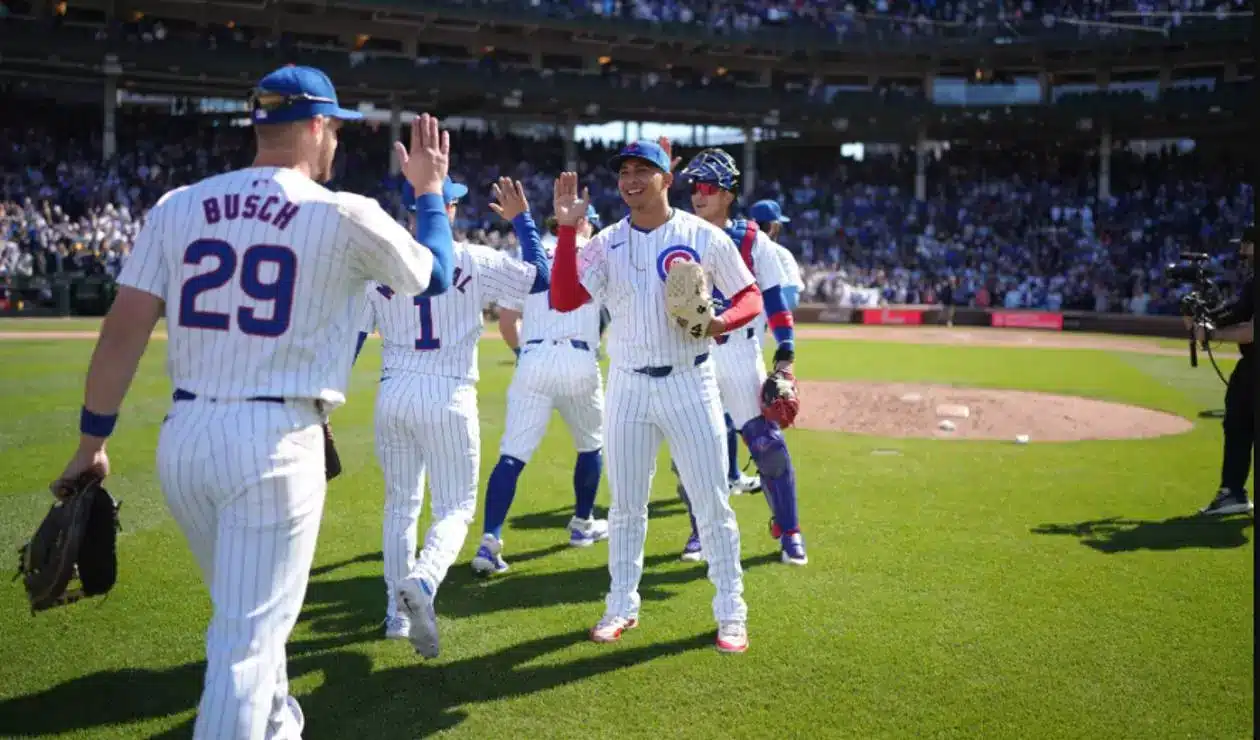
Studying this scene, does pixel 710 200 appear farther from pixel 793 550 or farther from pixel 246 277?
pixel 246 277

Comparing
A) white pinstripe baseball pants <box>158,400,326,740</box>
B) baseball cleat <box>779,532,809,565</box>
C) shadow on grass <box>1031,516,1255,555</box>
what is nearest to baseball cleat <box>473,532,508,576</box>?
baseball cleat <box>779,532,809,565</box>

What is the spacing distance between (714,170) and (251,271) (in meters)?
3.64

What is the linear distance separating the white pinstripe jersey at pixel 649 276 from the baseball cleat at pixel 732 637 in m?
1.33

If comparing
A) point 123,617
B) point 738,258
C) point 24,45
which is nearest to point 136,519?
point 123,617

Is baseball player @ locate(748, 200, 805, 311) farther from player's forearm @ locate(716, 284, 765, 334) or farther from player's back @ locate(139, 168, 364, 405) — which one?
player's back @ locate(139, 168, 364, 405)

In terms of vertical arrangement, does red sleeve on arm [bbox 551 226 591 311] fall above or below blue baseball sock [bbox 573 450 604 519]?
above

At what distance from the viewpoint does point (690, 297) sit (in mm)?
4836

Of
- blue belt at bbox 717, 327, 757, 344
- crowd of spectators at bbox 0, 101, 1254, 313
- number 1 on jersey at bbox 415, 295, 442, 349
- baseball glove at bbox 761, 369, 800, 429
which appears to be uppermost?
crowd of spectators at bbox 0, 101, 1254, 313

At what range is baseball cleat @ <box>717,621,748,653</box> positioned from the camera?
5086 millimetres

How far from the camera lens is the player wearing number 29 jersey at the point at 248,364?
3084 mm

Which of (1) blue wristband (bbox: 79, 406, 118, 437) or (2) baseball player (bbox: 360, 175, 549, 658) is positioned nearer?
(1) blue wristband (bbox: 79, 406, 118, 437)

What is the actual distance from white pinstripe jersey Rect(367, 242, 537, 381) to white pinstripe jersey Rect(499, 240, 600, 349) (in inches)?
62.0

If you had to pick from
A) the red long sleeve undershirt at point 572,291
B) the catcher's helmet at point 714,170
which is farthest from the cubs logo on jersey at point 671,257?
the catcher's helmet at point 714,170

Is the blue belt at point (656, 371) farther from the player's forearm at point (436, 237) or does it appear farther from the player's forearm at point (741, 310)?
the player's forearm at point (436, 237)
